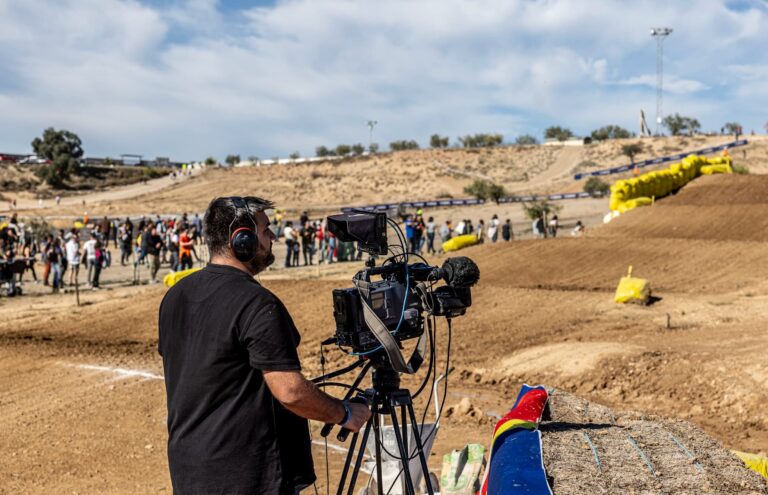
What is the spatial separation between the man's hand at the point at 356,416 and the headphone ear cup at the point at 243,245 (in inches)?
30.6

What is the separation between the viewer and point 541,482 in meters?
3.85

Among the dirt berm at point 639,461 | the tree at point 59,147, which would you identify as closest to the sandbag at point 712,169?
the dirt berm at point 639,461

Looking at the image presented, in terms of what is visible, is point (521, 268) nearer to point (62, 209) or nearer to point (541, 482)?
point (541, 482)

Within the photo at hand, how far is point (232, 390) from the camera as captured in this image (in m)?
2.79

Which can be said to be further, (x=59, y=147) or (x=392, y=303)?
(x=59, y=147)

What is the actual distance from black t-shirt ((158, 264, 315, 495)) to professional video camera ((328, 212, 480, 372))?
0.47 m

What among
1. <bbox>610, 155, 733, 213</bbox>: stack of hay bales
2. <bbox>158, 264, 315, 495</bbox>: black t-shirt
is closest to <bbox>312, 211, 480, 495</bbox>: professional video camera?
<bbox>158, 264, 315, 495</bbox>: black t-shirt

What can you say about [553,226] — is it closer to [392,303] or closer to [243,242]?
[392,303]

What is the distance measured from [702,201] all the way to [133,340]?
2494 centimetres

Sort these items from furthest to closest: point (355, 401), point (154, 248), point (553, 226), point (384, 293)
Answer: point (553, 226)
point (154, 248)
point (384, 293)
point (355, 401)

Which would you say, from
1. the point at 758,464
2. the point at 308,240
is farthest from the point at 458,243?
the point at 758,464

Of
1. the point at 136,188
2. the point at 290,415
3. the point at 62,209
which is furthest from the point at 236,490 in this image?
the point at 136,188

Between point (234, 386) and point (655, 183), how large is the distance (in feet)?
107

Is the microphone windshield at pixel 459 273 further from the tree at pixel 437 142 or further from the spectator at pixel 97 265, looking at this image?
the tree at pixel 437 142
